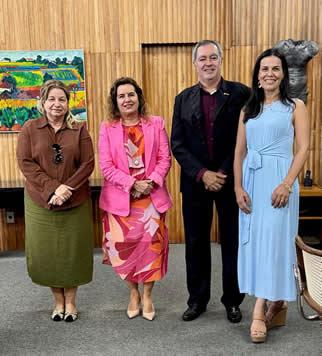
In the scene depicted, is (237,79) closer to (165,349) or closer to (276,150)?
(276,150)

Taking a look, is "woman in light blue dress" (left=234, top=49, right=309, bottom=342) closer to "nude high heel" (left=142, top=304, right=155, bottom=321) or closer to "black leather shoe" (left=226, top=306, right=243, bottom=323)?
"black leather shoe" (left=226, top=306, right=243, bottom=323)

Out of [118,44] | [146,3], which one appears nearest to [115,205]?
[118,44]

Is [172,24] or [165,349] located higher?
[172,24]

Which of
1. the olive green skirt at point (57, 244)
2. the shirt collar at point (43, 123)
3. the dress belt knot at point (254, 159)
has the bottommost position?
the olive green skirt at point (57, 244)

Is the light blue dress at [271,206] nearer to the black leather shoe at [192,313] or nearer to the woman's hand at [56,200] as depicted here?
the black leather shoe at [192,313]

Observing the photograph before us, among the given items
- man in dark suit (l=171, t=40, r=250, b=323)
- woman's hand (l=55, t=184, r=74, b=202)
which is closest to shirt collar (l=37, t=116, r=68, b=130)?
woman's hand (l=55, t=184, r=74, b=202)

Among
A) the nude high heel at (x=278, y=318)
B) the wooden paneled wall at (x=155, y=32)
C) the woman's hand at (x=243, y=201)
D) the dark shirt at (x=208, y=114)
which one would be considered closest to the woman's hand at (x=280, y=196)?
the woman's hand at (x=243, y=201)

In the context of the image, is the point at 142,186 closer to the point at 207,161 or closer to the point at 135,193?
the point at 135,193

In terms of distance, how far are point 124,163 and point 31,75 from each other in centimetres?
219

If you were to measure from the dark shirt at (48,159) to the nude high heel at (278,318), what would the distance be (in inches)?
59.4

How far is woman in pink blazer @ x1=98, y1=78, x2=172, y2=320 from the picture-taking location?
271 centimetres

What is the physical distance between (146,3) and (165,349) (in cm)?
340

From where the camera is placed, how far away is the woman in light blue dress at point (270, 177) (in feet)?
7.54

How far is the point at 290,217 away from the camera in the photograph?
234 centimetres
